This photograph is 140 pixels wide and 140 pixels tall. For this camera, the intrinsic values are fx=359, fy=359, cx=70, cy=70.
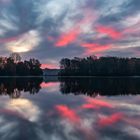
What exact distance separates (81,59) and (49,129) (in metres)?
163

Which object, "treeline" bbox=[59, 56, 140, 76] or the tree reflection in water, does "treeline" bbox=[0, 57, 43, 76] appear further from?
the tree reflection in water

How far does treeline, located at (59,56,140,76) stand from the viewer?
535ft

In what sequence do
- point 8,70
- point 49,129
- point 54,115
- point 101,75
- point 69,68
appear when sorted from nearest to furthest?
1. point 49,129
2. point 54,115
3. point 8,70
4. point 101,75
5. point 69,68

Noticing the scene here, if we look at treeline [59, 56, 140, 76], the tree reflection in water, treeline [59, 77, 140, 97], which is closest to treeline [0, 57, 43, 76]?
treeline [59, 56, 140, 76]

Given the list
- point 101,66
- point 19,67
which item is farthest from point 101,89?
point 101,66

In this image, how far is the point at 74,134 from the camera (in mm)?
13523

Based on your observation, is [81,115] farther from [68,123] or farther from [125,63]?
[125,63]

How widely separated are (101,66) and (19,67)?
121 feet

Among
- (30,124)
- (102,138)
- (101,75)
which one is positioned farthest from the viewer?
(101,75)

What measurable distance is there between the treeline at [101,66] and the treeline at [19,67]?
13.5 m

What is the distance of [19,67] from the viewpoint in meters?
155

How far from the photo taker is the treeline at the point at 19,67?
488 feet

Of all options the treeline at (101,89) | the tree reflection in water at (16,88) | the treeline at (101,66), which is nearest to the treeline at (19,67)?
the treeline at (101,66)

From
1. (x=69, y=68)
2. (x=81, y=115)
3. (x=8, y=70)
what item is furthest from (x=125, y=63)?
(x=81, y=115)
